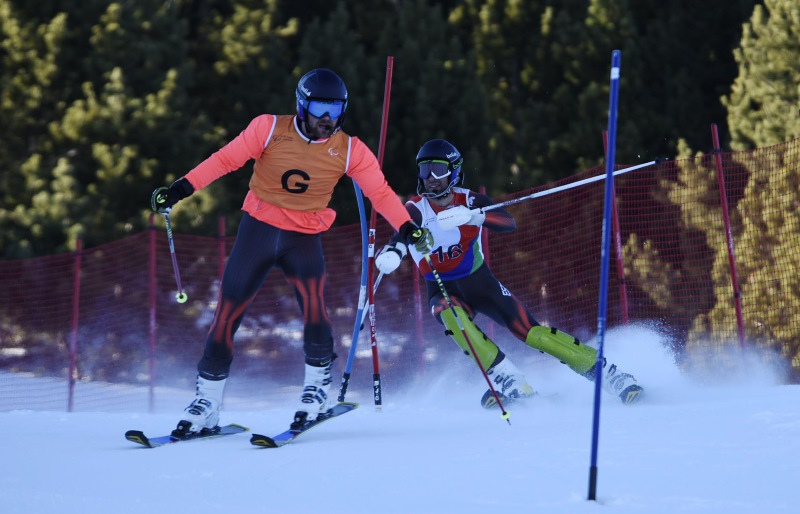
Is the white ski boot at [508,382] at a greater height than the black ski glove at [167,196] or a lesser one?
lesser

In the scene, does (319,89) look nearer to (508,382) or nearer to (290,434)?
(290,434)

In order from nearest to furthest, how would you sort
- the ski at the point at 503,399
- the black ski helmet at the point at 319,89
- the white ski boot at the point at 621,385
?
the black ski helmet at the point at 319,89, the white ski boot at the point at 621,385, the ski at the point at 503,399

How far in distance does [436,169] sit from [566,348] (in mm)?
1245

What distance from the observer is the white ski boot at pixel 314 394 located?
565cm

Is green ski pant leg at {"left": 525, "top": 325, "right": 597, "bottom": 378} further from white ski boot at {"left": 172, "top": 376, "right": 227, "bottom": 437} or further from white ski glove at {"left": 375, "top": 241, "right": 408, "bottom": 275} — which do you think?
white ski boot at {"left": 172, "top": 376, "right": 227, "bottom": 437}

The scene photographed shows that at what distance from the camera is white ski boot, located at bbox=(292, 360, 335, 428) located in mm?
5652

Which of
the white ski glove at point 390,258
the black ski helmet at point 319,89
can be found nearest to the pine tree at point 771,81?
the white ski glove at point 390,258

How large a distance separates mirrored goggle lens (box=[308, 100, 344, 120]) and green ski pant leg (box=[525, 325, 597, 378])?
180 cm

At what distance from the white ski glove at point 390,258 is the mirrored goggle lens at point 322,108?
859 millimetres

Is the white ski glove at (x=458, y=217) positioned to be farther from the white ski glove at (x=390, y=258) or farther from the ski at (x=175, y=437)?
the ski at (x=175, y=437)

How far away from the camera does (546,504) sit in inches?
152

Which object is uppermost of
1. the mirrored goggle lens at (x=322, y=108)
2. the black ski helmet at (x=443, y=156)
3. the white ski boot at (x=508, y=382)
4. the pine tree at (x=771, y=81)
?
the pine tree at (x=771, y=81)

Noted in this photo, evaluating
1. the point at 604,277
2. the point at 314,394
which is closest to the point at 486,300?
the point at 314,394

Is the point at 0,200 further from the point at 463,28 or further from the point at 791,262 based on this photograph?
the point at 791,262
